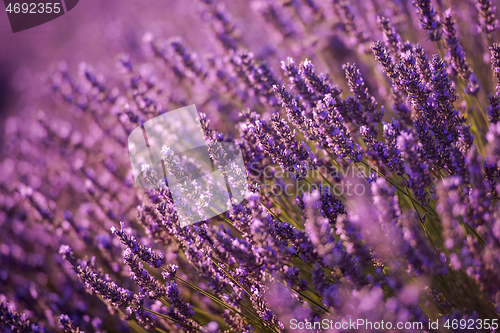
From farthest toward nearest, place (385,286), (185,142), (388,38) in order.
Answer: (185,142)
(388,38)
(385,286)

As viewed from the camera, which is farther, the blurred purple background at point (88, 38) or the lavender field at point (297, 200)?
the blurred purple background at point (88, 38)

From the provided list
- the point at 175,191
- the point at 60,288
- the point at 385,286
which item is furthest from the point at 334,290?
→ the point at 60,288

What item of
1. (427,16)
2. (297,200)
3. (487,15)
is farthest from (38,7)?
(487,15)

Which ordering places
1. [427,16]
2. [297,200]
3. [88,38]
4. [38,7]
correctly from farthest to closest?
[88,38], [38,7], [427,16], [297,200]

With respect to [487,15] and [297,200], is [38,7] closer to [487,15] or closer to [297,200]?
[297,200]

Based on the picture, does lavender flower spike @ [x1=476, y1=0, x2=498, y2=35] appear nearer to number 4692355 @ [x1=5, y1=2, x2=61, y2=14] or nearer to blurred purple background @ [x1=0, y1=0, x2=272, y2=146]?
blurred purple background @ [x1=0, y1=0, x2=272, y2=146]

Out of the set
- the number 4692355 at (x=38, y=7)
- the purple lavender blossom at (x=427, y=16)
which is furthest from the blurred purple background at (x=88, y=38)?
the purple lavender blossom at (x=427, y=16)

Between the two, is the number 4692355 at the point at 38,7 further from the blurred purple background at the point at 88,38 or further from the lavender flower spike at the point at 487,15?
the lavender flower spike at the point at 487,15

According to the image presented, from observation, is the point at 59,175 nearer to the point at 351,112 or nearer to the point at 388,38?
the point at 351,112

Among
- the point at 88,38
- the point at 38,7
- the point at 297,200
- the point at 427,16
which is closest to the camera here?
the point at 297,200
